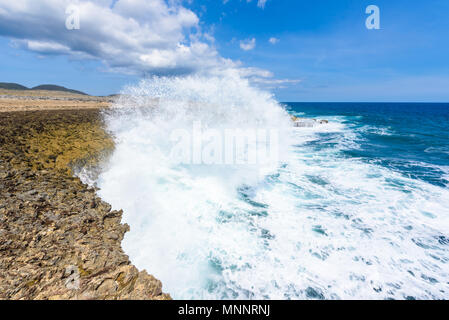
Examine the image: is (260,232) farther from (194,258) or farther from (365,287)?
(365,287)

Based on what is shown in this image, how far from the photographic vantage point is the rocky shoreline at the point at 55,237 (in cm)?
346

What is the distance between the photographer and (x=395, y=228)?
6562 millimetres

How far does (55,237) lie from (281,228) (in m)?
6.32

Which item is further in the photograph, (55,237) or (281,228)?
(281,228)

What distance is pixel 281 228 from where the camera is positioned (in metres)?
6.53

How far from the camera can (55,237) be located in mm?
4414

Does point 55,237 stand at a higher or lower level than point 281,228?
higher

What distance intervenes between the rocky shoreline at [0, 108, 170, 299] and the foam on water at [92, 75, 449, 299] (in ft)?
3.28

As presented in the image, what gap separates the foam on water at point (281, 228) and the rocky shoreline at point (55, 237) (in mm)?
1000

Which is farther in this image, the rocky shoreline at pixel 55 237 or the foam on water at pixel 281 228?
the foam on water at pixel 281 228

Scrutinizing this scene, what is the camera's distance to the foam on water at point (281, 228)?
4.68 m
